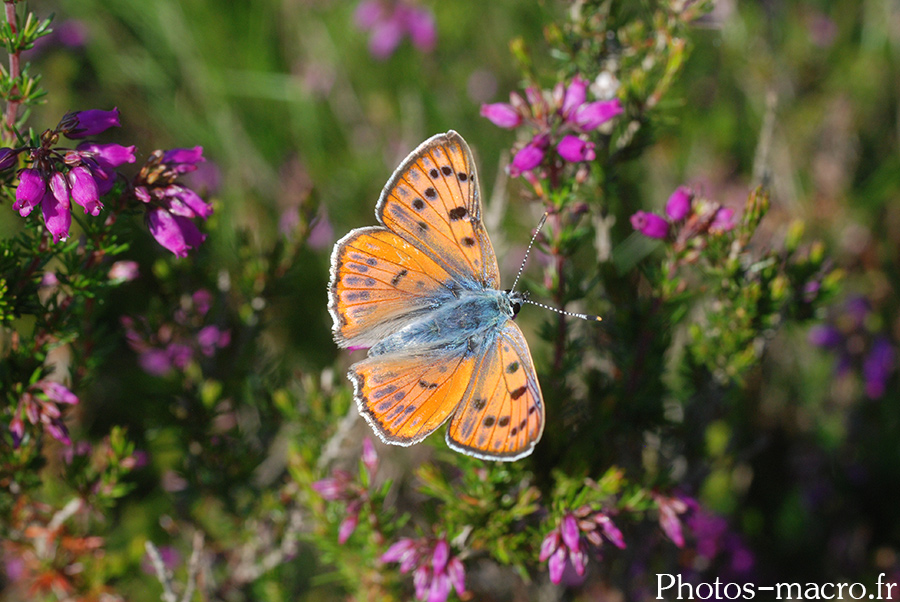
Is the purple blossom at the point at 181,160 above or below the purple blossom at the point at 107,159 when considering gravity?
below

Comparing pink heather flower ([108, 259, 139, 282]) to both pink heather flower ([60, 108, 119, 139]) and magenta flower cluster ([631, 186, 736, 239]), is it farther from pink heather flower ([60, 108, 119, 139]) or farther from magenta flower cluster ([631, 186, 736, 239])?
magenta flower cluster ([631, 186, 736, 239])

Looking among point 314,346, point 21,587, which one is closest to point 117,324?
point 314,346

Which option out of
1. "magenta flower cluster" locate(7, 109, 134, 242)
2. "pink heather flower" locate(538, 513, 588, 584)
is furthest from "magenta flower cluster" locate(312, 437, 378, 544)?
"magenta flower cluster" locate(7, 109, 134, 242)

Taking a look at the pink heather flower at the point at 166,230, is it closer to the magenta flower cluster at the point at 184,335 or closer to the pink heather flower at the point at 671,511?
the magenta flower cluster at the point at 184,335

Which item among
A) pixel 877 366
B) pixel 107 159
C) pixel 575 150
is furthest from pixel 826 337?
pixel 107 159

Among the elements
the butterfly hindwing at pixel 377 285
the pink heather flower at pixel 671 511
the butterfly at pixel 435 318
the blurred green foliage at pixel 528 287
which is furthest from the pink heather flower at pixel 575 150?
the pink heather flower at pixel 671 511

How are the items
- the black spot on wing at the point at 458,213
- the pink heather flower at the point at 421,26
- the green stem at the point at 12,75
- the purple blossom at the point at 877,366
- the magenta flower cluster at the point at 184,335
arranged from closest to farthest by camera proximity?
1. the green stem at the point at 12,75
2. the black spot on wing at the point at 458,213
3. the magenta flower cluster at the point at 184,335
4. the purple blossom at the point at 877,366
5. the pink heather flower at the point at 421,26

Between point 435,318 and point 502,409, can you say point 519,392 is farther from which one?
point 435,318

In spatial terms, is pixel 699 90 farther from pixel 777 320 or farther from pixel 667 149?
pixel 777 320
